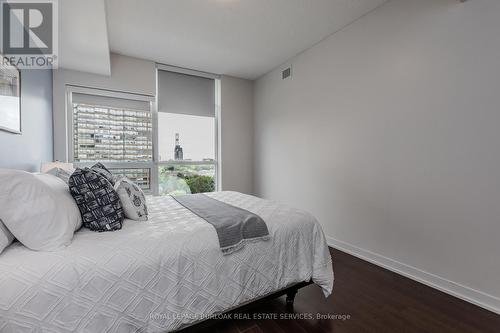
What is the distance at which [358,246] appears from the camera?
8.77 ft

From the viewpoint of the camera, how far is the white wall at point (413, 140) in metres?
1.74

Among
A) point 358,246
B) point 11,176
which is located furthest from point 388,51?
point 11,176

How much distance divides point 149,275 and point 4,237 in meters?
0.66

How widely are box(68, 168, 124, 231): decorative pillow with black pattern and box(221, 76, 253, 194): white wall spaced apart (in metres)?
2.87

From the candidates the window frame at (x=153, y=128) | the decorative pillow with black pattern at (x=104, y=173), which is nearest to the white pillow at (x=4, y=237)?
the decorative pillow with black pattern at (x=104, y=173)

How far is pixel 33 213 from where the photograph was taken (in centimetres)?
107

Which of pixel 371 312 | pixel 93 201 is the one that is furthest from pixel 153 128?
pixel 371 312

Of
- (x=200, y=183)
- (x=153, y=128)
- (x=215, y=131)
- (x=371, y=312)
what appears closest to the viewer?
(x=371, y=312)

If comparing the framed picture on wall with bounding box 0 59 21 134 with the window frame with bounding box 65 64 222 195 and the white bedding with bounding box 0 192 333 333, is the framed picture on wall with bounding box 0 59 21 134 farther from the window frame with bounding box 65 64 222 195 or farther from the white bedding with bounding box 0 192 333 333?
the window frame with bounding box 65 64 222 195

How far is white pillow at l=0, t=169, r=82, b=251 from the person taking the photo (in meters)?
1.04

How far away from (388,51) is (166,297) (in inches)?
113

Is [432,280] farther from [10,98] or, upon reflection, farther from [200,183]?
[10,98]

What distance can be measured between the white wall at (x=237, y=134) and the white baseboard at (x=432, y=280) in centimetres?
224

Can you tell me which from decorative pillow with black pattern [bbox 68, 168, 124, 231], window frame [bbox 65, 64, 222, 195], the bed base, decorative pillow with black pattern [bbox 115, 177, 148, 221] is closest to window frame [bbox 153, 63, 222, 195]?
window frame [bbox 65, 64, 222, 195]
